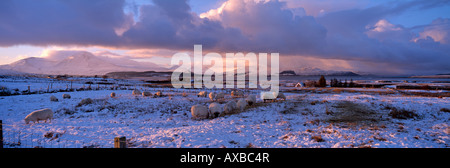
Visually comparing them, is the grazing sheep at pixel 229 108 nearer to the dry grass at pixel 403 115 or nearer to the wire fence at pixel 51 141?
the wire fence at pixel 51 141

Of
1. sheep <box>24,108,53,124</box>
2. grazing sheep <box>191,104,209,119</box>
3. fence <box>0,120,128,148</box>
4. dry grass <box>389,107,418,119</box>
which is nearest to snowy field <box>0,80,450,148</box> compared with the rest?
fence <box>0,120,128,148</box>

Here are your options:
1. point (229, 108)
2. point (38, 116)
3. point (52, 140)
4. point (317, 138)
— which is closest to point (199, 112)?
point (229, 108)

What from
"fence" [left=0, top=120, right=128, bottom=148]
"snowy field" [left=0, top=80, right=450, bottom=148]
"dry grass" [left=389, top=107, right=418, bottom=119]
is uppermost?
"dry grass" [left=389, top=107, right=418, bottom=119]

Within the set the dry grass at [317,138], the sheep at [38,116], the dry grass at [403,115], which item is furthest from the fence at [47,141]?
the dry grass at [403,115]

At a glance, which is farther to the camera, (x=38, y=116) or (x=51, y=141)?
(x=38, y=116)

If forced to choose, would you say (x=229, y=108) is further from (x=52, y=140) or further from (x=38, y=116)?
(x=38, y=116)

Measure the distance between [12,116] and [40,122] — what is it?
4632 millimetres

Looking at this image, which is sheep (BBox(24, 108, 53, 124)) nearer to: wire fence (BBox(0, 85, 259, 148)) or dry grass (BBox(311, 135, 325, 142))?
wire fence (BBox(0, 85, 259, 148))

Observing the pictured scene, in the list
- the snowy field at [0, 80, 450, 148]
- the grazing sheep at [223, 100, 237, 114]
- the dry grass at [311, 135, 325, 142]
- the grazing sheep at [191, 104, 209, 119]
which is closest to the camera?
the snowy field at [0, 80, 450, 148]

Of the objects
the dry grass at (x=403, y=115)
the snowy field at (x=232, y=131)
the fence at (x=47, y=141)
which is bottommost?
the fence at (x=47, y=141)

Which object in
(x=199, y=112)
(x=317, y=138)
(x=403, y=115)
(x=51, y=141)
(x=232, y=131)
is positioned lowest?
(x=51, y=141)

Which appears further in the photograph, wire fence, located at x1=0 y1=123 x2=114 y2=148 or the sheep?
the sheep
